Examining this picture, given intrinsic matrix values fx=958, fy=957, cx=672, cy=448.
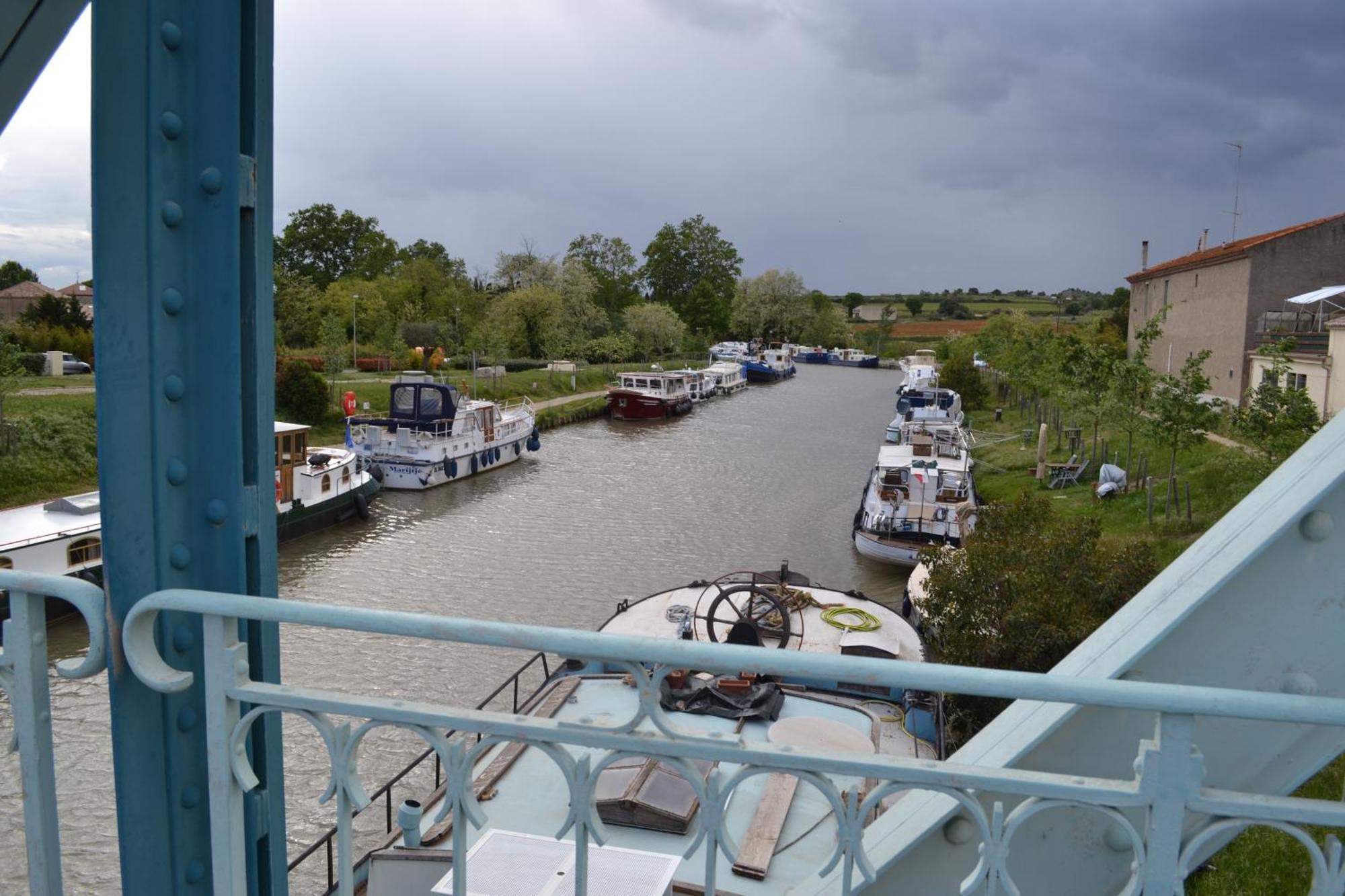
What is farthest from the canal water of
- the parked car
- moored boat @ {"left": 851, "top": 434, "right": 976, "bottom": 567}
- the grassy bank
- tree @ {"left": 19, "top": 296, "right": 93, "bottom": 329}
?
tree @ {"left": 19, "top": 296, "right": 93, "bottom": 329}

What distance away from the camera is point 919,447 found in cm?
2595

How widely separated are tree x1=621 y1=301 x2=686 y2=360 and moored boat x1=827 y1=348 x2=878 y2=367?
28.7m

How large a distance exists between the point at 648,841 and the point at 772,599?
16.2 ft

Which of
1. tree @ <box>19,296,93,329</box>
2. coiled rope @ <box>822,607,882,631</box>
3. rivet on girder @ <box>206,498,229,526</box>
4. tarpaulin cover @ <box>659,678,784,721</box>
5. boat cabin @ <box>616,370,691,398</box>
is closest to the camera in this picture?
rivet on girder @ <box>206,498,229,526</box>

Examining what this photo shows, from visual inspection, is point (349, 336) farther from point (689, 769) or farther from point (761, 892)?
point (689, 769)

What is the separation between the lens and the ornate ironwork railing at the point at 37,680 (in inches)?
87.4

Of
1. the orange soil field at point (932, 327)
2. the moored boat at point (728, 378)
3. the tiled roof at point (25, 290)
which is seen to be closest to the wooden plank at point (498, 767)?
the tiled roof at point (25, 290)

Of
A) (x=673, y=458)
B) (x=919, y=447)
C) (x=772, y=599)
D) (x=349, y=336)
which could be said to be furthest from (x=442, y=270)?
(x=772, y=599)

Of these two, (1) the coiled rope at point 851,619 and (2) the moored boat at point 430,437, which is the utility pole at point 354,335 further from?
(1) the coiled rope at point 851,619

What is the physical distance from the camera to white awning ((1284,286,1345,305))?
2725cm

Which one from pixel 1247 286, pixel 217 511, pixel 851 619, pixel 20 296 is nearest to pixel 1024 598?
pixel 851 619

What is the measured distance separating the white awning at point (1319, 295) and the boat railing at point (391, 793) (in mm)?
24998

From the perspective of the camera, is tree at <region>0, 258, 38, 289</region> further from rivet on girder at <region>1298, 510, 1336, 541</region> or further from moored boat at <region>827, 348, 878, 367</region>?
moored boat at <region>827, 348, 878, 367</region>

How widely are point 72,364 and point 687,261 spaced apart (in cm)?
Result: 8854
